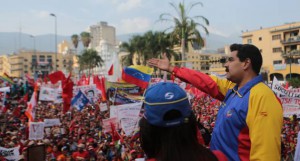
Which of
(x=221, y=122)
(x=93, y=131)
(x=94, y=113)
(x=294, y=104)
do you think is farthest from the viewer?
(x=94, y=113)

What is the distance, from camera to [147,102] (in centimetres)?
175

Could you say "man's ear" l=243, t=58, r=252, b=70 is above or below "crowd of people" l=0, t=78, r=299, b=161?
above

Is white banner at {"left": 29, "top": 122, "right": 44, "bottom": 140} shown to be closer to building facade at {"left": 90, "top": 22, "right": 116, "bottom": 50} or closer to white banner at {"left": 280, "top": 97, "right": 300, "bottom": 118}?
white banner at {"left": 280, "top": 97, "right": 300, "bottom": 118}

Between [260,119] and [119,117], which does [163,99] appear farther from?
[119,117]

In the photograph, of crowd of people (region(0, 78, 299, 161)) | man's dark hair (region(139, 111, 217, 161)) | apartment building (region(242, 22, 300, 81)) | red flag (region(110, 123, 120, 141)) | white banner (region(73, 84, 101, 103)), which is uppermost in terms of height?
apartment building (region(242, 22, 300, 81))

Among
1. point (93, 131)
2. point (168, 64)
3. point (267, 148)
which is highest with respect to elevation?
point (168, 64)

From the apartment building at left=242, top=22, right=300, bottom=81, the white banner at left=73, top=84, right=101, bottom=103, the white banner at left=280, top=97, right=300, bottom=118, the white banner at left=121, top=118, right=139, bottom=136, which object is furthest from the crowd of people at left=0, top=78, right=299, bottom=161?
the apartment building at left=242, top=22, right=300, bottom=81

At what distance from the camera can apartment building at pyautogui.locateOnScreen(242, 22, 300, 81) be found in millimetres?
54688

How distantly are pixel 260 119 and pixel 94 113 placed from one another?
18.2m

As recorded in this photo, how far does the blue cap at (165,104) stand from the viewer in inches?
66.1

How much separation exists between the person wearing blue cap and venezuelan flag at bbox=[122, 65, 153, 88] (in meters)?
7.58

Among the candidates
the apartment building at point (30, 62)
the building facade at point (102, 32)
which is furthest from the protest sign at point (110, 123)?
the building facade at point (102, 32)

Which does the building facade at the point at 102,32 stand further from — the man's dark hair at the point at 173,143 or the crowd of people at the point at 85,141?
the man's dark hair at the point at 173,143

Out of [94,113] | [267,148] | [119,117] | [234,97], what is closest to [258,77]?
[234,97]
